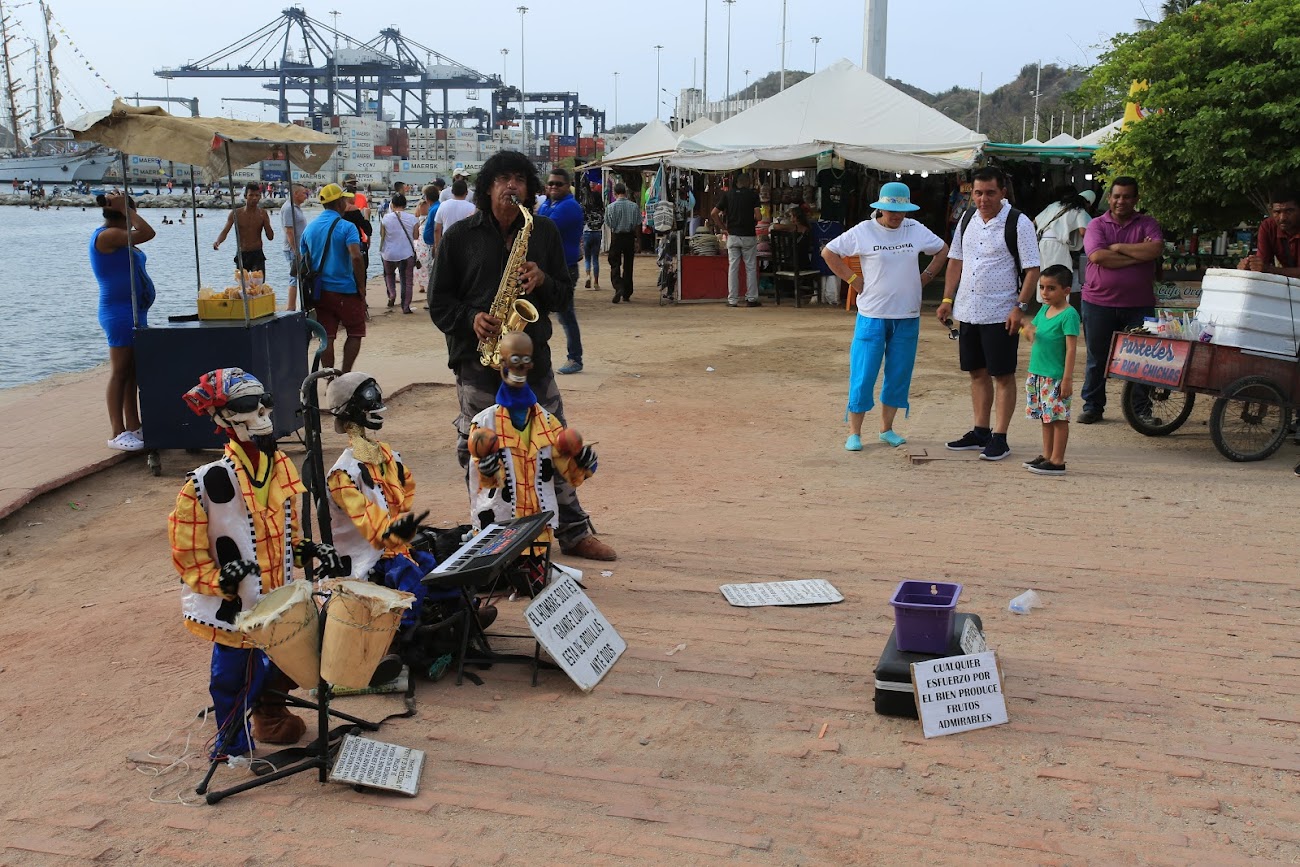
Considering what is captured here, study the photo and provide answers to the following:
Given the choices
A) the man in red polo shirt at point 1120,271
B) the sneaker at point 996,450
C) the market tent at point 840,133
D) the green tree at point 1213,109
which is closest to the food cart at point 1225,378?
the man in red polo shirt at point 1120,271

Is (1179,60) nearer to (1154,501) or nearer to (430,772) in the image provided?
(1154,501)

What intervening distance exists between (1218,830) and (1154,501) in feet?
13.6

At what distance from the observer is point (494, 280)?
19.8 feet

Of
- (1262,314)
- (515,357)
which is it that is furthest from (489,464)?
(1262,314)

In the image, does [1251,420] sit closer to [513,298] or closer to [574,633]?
[513,298]

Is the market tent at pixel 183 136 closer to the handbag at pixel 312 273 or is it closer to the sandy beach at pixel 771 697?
the handbag at pixel 312 273

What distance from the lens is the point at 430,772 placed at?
4.05 meters

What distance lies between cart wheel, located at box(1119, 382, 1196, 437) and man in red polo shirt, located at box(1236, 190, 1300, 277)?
3.53 ft

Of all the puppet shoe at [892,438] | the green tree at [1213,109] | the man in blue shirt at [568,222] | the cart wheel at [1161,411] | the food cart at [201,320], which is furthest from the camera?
the man in blue shirt at [568,222]

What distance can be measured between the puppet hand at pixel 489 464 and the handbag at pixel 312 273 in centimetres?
531

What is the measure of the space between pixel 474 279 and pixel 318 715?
2.54 meters

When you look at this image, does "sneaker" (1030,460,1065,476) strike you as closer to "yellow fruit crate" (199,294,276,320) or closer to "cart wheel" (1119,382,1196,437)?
"cart wheel" (1119,382,1196,437)

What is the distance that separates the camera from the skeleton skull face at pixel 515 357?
5.48 m

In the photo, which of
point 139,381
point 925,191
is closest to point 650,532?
point 139,381
